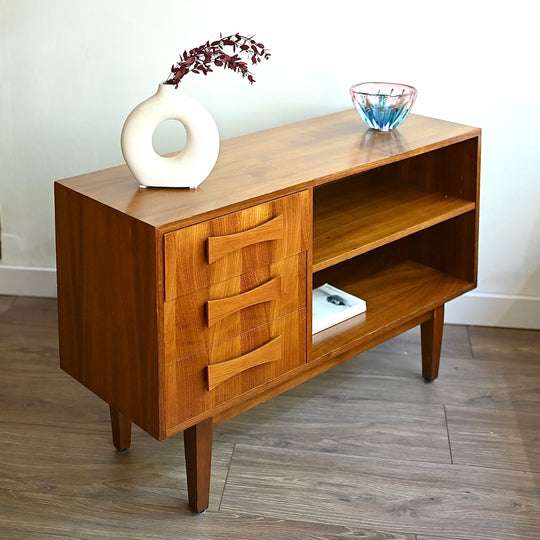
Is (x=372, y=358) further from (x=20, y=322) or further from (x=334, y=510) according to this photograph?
(x=20, y=322)

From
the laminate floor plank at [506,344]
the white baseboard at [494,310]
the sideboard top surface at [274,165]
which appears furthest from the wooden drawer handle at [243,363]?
the white baseboard at [494,310]

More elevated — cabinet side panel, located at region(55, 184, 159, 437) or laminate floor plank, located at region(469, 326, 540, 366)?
cabinet side panel, located at region(55, 184, 159, 437)

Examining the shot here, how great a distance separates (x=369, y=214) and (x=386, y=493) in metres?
0.71

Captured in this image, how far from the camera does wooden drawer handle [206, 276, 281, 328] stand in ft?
5.67

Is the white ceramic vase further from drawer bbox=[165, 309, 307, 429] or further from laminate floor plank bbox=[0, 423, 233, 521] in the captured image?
laminate floor plank bbox=[0, 423, 233, 521]

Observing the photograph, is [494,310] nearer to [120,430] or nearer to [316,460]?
[316,460]

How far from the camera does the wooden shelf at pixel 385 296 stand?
2.12m

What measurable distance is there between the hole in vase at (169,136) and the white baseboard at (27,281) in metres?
0.60

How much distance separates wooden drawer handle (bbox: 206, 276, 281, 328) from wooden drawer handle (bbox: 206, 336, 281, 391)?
0.33ft

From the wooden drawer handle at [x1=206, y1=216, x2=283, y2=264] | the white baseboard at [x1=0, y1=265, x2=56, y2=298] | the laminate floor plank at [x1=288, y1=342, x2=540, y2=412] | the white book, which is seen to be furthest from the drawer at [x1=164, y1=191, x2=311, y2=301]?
the white baseboard at [x1=0, y1=265, x2=56, y2=298]

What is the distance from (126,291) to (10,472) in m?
0.67

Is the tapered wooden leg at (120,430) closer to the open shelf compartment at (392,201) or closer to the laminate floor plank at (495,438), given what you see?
the open shelf compartment at (392,201)

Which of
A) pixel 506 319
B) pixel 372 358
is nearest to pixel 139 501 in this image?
pixel 372 358

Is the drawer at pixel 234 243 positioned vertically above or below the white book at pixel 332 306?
above
